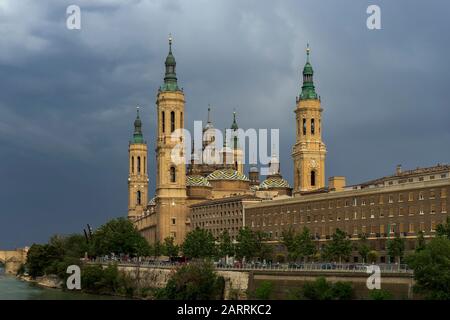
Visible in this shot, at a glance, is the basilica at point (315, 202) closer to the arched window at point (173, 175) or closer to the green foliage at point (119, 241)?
the arched window at point (173, 175)

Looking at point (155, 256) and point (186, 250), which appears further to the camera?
point (155, 256)

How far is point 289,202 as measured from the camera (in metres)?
156

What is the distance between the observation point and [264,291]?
324ft

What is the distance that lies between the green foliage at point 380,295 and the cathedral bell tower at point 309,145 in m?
103

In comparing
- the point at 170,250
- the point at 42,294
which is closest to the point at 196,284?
the point at 42,294

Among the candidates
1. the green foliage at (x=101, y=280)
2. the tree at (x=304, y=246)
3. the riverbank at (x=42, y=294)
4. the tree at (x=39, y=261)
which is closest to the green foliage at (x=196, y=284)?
the riverbank at (x=42, y=294)

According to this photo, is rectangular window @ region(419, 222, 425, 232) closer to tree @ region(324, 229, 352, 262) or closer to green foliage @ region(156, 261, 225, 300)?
tree @ region(324, 229, 352, 262)

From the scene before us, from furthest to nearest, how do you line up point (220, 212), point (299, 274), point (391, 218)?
point (220, 212), point (391, 218), point (299, 274)

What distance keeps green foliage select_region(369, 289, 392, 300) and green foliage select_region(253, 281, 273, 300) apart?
667 inches

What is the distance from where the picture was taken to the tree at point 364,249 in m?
120
